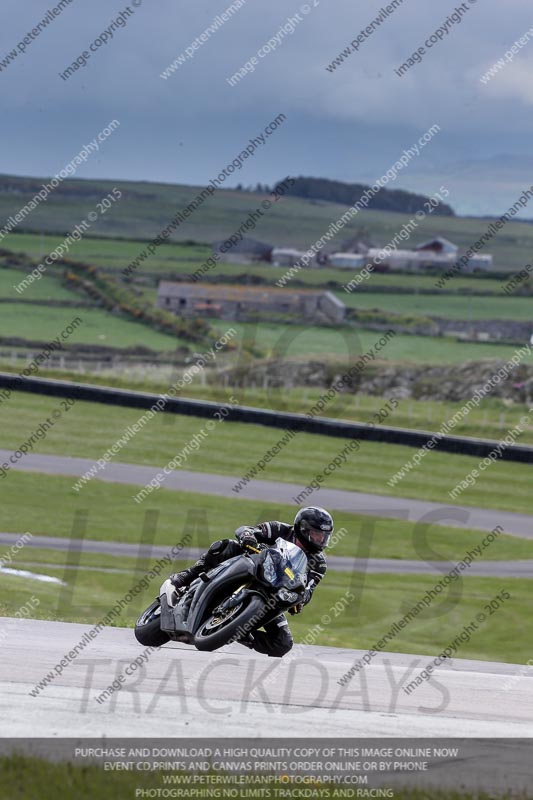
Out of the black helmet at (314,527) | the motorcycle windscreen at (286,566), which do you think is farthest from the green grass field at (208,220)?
the motorcycle windscreen at (286,566)

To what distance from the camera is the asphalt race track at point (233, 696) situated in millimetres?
8617

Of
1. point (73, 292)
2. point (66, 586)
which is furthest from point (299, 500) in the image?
point (73, 292)

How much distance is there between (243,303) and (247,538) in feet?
242

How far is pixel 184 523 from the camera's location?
81.3 ft

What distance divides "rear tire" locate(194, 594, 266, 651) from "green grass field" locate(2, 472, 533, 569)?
Answer: 10958 mm

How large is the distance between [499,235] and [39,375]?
159836 millimetres

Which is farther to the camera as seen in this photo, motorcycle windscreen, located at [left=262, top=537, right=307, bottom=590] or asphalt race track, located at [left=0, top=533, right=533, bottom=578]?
asphalt race track, located at [left=0, top=533, right=533, bottom=578]

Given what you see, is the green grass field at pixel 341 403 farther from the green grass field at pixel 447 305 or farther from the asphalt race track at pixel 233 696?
the green grass field at pixel 447 305

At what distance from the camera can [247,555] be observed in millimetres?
10227

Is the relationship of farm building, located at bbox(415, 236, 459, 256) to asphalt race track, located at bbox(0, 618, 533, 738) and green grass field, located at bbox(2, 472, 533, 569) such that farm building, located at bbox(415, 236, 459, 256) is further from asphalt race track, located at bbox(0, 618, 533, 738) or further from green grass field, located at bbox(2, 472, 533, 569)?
asphalt race track, located at bbox(0, 618, 533, 738)

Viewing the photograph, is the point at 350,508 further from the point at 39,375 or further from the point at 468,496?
the point at 39,375

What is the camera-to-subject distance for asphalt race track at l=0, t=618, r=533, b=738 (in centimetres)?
862

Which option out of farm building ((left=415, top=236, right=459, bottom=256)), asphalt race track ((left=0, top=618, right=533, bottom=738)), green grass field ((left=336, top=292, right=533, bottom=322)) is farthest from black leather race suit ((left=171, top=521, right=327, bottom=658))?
farm building ((left=415, top=236, right=459, bottom=256))

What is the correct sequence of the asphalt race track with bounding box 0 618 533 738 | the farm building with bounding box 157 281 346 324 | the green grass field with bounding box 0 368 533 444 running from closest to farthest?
the asphalt race track with bounding box 0 618 533 738 < the green grass field with bounding box 0 368 533 444 < the farm building with bounding box 157 281 346 324
